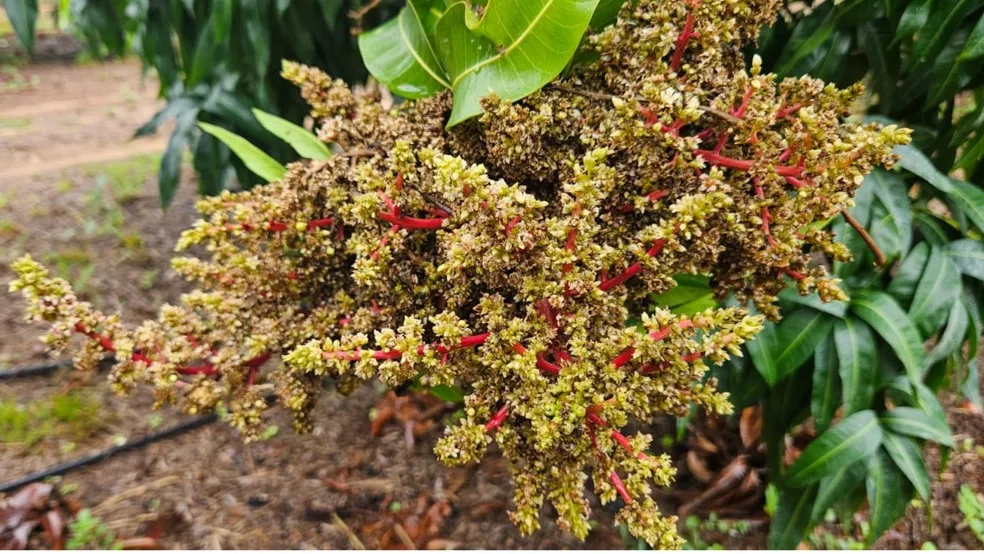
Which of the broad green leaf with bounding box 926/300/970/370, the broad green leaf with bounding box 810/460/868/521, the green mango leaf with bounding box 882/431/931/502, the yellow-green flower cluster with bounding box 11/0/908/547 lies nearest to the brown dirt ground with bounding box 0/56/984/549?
the broad green leaf with bounding box 810/460/868/521

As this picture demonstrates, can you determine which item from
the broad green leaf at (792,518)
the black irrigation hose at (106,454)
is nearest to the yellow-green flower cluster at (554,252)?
the broad green leaf at (792,518)

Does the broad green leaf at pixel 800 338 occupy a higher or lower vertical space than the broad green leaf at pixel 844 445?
higher

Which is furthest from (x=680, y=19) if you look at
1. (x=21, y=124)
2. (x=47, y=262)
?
(x=21, y=124)

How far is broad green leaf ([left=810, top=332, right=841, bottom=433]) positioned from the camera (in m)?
1.26

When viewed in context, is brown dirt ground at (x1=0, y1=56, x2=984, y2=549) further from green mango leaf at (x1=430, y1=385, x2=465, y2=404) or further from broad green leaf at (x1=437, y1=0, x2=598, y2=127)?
broad green leaf at (x1=437, y1=0, x2=598, y2=127)

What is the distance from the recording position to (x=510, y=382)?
80cm

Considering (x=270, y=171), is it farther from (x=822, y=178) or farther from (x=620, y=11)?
(x=822, y=178)

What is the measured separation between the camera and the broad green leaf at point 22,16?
150cm

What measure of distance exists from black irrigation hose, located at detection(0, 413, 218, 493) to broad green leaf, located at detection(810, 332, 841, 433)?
5.71 feet

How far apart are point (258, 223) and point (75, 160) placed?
3560 mm

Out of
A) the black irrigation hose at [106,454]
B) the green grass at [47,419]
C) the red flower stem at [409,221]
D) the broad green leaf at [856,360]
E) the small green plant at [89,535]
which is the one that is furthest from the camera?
the green grass at [47,419]

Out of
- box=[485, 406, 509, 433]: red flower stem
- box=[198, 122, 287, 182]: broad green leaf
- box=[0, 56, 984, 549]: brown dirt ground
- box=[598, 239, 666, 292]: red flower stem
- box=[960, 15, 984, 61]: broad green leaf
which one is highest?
box=[960, 15, 984, 61]: broad green leaf

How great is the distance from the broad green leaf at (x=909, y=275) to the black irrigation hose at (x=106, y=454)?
192cm

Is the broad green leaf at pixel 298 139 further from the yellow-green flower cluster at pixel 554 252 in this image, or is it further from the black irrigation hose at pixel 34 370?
the black irrigation hose at pixel 34 370
